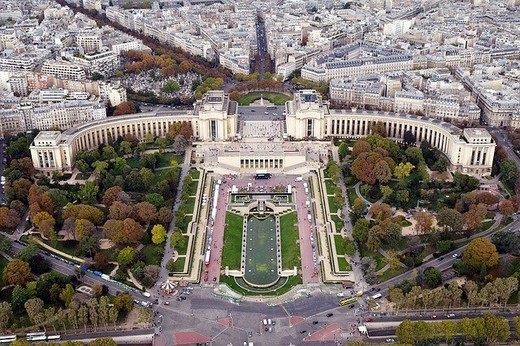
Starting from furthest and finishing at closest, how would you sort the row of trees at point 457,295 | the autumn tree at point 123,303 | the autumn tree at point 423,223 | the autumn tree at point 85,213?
the autumn tree at point 85,213, the autumn tree at point 423,223, the row of trees at point 457,295, the autumn tree at point 123,303

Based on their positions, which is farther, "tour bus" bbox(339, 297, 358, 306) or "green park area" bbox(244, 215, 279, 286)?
"green park area" bbox(244, 215, 279, 286)

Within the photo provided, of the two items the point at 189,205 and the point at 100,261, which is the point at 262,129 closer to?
the point at 189,205

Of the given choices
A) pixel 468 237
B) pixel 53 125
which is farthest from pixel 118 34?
pixel 468 237

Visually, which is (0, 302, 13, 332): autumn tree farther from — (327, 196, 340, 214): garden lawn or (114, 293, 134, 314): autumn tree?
(327, 196, 340, 214): garden lawn

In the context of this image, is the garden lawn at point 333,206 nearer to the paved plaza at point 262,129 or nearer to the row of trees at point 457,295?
the row of trees at point 457,295

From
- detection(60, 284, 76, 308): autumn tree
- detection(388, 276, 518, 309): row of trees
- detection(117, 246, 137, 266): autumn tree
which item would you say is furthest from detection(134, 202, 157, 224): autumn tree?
detection(388, 276, 518, 309): row of trees

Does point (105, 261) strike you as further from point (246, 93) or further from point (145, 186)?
point (246, 93)

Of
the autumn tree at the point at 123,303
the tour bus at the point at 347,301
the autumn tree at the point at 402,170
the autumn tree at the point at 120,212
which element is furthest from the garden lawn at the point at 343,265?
the autumn tree at the point at 120,212
